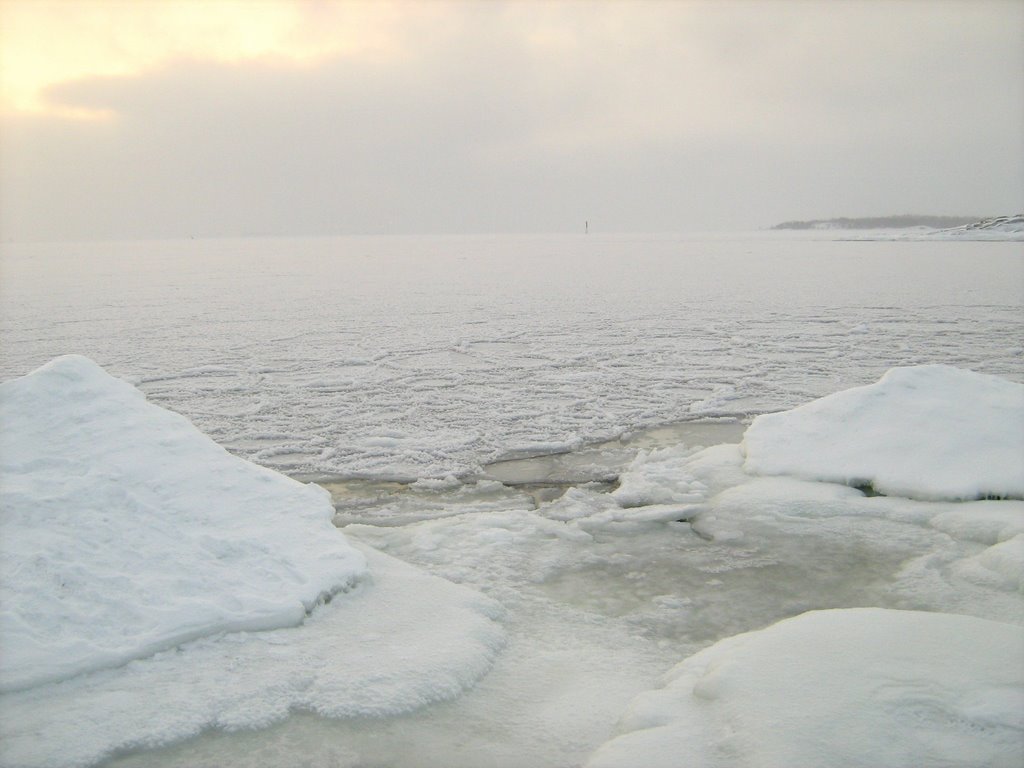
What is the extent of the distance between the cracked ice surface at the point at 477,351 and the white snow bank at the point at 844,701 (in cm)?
320

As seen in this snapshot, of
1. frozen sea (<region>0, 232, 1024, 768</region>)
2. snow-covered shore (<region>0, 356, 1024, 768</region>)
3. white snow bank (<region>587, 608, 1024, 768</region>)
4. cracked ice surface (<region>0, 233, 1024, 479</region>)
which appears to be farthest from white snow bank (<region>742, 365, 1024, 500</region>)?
white snow bank (<region>587, 608, 1024, 768</region>)

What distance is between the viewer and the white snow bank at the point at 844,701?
226 centimetres

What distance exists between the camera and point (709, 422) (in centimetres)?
698

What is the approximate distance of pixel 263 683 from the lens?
9.15 feet

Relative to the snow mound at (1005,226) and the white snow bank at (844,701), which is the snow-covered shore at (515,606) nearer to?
the white snow bank at (844,701)

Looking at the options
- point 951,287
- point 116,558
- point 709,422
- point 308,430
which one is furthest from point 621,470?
point 951,287

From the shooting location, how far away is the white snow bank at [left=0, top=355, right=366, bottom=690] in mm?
2912

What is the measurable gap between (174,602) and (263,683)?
62 centimetres

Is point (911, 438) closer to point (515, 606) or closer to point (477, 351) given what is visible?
point (515, 606)

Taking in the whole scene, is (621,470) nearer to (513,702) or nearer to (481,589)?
(481,589)

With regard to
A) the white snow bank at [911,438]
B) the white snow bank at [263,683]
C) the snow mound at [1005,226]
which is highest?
the snow mound at [1005,226]

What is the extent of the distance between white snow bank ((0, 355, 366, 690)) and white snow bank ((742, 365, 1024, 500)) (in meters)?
3.33

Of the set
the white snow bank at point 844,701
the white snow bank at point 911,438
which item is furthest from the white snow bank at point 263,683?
the white snow bank at point 911,438

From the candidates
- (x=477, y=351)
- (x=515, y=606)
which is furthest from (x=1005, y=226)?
(x=515, y=606)
